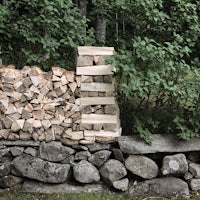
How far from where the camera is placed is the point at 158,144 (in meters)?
4.49

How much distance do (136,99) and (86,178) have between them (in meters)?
1.08

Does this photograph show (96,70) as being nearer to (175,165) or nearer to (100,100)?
(100,100)

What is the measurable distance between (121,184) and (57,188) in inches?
24.9

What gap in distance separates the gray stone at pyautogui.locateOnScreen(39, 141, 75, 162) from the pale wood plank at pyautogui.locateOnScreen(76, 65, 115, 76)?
2.44 feet

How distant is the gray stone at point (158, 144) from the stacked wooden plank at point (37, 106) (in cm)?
47

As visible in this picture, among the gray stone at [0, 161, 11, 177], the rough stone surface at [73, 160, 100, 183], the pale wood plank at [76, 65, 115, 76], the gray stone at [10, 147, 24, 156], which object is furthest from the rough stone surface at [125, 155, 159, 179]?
the gray stone at [0, 161, 11, 177]

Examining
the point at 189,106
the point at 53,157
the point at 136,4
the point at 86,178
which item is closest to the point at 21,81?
the point at 53,157

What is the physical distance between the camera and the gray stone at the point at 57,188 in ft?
14.4

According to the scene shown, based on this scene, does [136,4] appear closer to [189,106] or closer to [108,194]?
[189,106]

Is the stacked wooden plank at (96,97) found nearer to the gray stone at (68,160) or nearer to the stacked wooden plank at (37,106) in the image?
the stacked wooden plank at (37,106)

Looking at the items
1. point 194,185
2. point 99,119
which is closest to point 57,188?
point 99,119

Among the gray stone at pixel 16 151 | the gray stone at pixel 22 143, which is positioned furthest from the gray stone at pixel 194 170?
the gray stone at pixel 16 151

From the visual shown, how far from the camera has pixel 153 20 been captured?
484 centimetres

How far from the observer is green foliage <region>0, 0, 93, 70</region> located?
468 centimetres
